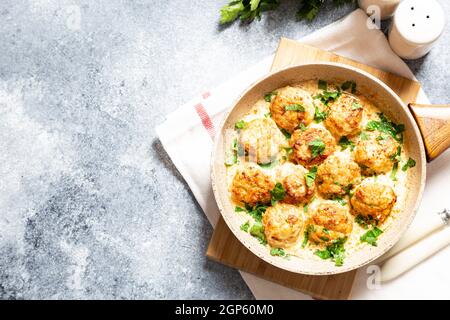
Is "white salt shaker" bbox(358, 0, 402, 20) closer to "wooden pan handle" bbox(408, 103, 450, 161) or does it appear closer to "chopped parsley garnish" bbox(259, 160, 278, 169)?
"wooden pan handle" bbox(408, 103, 450, 161)

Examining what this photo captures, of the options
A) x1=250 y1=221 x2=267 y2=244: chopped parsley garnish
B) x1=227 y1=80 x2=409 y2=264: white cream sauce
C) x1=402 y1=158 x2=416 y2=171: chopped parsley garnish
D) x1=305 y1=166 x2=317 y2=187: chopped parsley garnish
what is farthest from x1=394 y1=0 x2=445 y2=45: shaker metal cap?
x1=250 y1=221 x2=267 y2=244: chopped parsley garnish

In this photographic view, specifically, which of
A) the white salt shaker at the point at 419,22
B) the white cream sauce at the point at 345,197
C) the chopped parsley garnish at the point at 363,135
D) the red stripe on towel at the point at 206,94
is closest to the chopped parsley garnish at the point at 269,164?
the white cream sauce at the point at 345,197

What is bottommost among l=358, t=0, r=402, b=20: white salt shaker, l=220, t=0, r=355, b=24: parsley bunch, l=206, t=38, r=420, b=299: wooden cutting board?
l=206, t=38, r=420, b=299: wooden cutting board

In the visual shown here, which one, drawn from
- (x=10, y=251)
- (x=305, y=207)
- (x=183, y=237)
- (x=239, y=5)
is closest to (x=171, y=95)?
(x=239, y=5)

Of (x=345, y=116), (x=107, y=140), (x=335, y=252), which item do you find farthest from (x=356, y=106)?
(x=107, y=140)

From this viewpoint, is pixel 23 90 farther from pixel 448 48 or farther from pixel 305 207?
pixel 448 48

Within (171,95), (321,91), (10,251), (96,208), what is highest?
(321,91)
